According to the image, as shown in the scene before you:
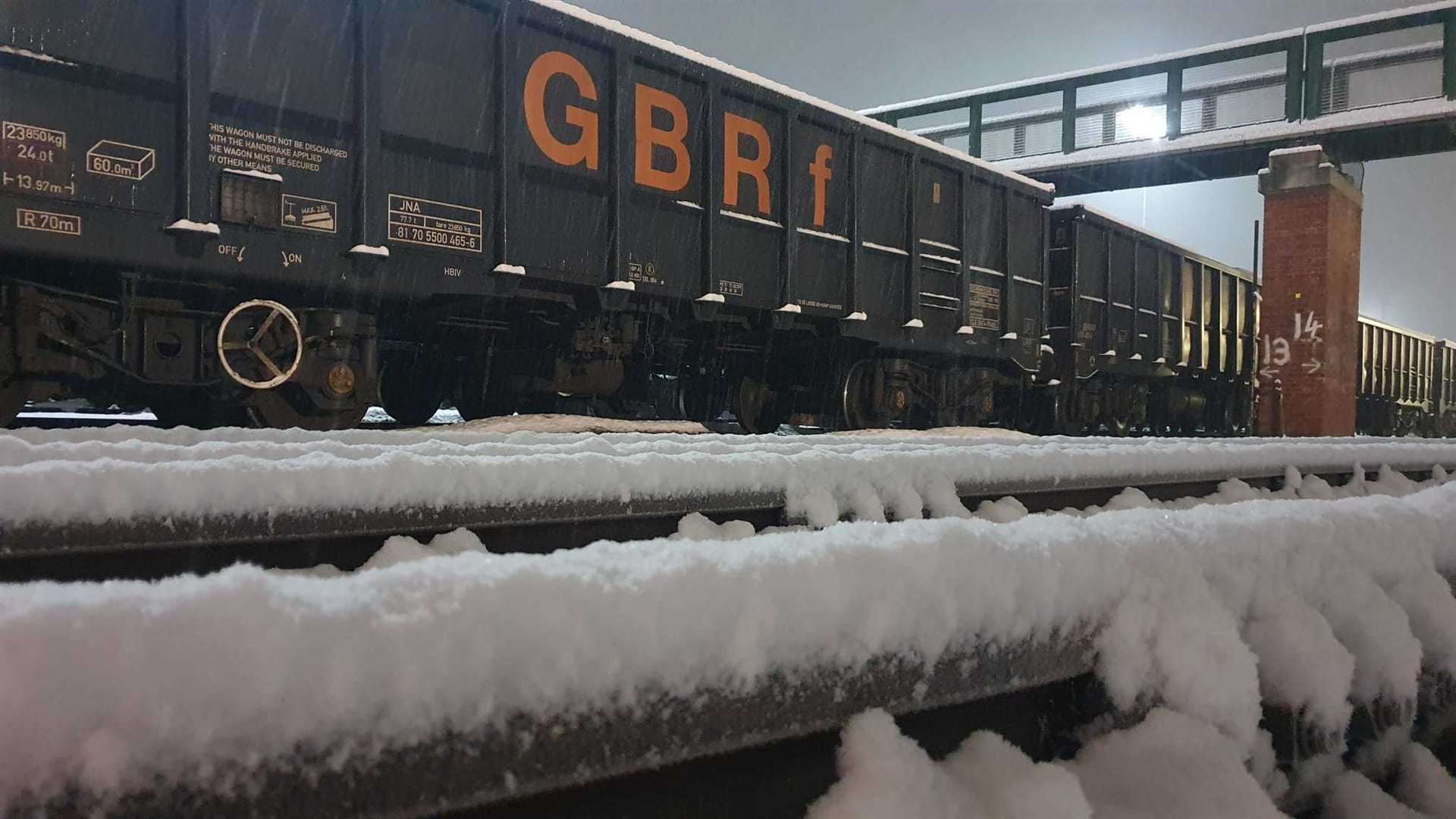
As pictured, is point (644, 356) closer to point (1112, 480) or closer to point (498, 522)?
point (1112, 480)

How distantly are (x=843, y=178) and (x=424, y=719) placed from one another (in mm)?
9980

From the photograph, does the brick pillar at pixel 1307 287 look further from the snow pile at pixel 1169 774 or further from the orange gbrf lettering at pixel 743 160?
the snow pile at pixel 1169 774

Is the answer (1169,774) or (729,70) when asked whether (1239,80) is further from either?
(1169,774)

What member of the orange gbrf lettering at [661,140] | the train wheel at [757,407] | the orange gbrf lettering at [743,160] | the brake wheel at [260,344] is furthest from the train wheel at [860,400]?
the brake wheel at [260,344]

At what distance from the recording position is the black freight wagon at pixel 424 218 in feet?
17.8

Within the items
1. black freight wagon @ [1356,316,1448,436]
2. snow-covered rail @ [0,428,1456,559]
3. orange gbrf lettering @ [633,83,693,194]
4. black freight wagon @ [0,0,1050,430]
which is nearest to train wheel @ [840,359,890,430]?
black freight wagon @ [0,0,1050,430]

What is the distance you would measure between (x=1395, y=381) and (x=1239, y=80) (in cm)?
1840

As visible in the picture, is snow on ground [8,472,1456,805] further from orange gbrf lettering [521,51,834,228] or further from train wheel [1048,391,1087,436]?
train wheel [1048,391,1087,436]

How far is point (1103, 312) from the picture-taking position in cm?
1588

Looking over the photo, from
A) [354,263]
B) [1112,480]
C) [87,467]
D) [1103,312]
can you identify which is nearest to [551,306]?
[354,263]

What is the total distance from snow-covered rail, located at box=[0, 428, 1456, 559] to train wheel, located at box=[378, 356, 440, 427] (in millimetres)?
4167

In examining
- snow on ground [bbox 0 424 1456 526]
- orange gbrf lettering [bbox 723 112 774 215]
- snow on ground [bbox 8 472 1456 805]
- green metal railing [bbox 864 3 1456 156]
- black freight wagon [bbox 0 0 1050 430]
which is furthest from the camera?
green metal railing [bbox 864 3 1456 156]

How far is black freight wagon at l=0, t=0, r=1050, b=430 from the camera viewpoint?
543 centimetres


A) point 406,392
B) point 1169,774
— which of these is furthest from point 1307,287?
point 1169,774
